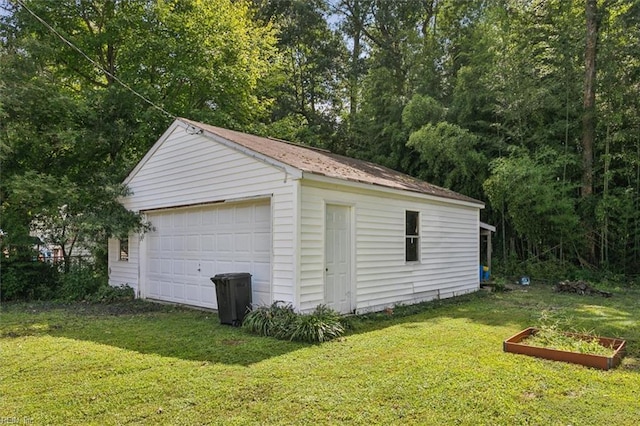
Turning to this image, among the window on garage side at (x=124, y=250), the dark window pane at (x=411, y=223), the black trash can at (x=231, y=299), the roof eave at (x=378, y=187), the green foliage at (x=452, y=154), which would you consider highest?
the green foliage at (x=452, y=154)

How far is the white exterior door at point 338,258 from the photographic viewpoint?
749cm

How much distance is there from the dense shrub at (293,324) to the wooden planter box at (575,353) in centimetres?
237

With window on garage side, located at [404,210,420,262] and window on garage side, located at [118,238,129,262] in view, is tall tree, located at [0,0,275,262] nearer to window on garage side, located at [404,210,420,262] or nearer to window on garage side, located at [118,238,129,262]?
window on garage side, located at [118,238,129,262]

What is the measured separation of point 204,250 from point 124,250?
336 cm

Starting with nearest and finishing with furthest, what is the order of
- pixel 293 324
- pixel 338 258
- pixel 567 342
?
pixel 567 342 < pixel 293 324 < pixel 338 258

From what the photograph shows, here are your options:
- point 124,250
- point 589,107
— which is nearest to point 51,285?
point 124,250

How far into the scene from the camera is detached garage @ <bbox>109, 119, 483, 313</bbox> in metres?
7.05

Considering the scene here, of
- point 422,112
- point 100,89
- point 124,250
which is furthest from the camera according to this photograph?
point 422,112

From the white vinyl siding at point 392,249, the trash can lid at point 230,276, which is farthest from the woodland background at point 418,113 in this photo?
the trash can lid at point 230,276

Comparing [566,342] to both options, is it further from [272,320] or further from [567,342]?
[272,320]

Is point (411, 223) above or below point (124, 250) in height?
above

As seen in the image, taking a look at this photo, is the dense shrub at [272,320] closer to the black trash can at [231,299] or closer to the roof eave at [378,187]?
the black trash can at [231,299]

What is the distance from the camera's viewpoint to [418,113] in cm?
1548

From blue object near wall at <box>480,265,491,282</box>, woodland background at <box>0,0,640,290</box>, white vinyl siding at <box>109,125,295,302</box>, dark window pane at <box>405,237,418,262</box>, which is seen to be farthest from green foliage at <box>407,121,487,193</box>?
white vinyl siding at <box>109,125,295,302</box>
